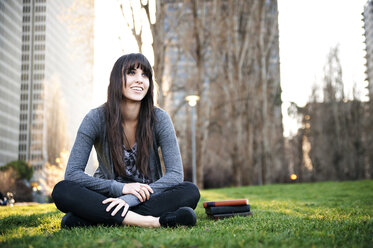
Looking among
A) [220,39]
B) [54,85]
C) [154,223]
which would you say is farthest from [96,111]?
[54,85]

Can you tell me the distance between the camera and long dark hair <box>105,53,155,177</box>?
10.5 ft

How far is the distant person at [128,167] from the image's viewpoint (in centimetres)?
279

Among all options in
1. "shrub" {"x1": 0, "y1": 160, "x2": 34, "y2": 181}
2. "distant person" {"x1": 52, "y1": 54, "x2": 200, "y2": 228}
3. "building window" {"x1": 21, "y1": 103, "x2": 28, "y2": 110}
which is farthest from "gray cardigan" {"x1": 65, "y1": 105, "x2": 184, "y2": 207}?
"shrub" {"x1": 0, "y1": 160, "x2": 34, "y2": 181}

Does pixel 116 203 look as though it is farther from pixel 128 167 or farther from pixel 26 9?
pixel 26 9

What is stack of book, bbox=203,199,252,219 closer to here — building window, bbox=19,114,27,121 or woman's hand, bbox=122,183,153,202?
woman's hand, bbox=122,183,153,202

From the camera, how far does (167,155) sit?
10.7 ft

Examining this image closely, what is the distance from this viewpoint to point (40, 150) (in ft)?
75.6

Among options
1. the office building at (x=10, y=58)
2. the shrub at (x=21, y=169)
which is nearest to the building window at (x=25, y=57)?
the office building at (x=10, y=58)

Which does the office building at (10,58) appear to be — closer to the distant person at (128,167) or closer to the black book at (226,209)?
the distant person at (128,167)

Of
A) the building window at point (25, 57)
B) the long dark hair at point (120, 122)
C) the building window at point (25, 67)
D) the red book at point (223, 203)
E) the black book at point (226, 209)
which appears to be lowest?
the black book at point (226, 209)

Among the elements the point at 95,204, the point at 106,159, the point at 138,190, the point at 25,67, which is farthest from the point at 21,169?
the point at 138,190

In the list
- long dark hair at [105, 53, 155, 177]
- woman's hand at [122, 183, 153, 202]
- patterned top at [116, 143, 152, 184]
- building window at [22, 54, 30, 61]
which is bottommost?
woman's hand at [122, 183, 153, 202]

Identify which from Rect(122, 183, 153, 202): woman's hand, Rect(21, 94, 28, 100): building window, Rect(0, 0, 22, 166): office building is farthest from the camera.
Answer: Rect(21, 94, 28, 100): building window

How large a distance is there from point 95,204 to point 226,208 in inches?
56.1
